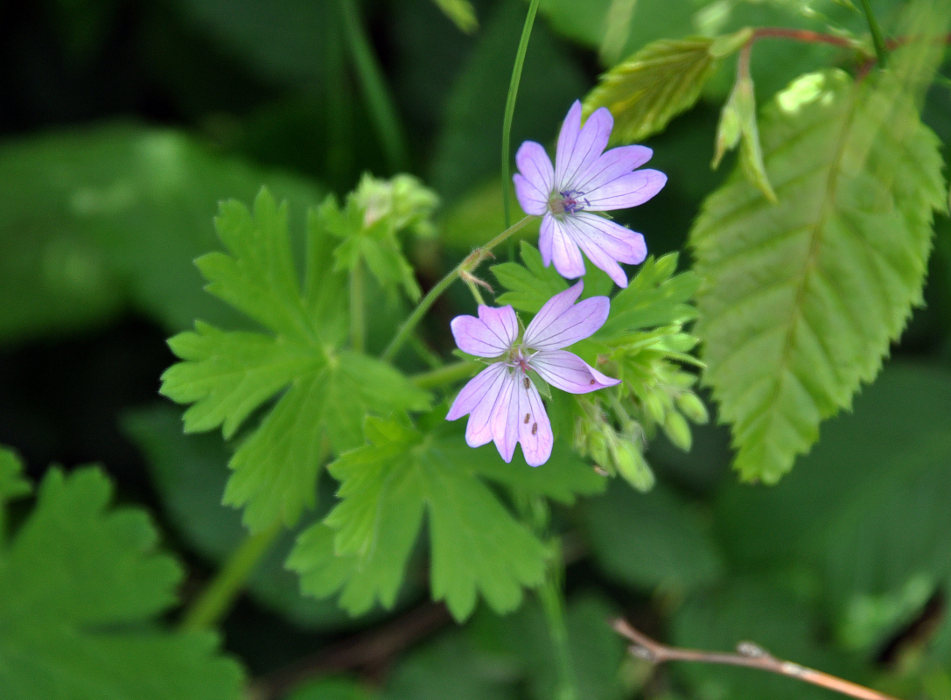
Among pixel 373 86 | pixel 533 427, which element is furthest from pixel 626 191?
pixel 373 86

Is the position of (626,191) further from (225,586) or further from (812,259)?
(225,586)

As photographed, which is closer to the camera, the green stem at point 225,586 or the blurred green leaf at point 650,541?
the green stem at point 225,586

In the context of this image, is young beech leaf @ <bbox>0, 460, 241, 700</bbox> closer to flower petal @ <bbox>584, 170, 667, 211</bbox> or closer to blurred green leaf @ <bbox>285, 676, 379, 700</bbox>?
blurred green leaf @ <bbox>285, 676, 379, 700</bbox>

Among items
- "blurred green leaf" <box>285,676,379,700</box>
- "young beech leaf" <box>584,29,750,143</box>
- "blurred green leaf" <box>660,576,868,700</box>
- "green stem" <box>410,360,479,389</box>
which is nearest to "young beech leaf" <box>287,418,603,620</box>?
"green stem" <box>410,360,479,389</box>

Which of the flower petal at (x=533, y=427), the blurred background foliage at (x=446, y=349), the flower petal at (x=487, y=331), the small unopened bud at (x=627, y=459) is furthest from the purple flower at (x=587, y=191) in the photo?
the blurred background foliage at (x=446, y=349)

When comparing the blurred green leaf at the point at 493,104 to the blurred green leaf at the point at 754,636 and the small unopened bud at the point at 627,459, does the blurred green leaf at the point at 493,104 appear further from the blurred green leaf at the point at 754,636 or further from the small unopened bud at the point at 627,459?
the blurred green leaf at the point at 754,636

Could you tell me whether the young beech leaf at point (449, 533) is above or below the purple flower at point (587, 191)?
below

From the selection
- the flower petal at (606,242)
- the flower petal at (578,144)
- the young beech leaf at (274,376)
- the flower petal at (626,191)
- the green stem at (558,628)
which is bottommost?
the green stem at (558,628)

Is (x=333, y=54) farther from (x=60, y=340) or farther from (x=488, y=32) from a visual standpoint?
(x=60, y=340)

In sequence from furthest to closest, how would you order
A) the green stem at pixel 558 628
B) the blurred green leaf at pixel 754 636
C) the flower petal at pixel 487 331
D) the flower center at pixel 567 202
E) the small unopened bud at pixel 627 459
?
1. the blurred green leaf at pixel 754 636
2. the green stem at pixel 558 628
3. the small unopened bud at pixel 627 459
4. the flower center at pixel 567 202
5. the flower petal at pixel 487 331
